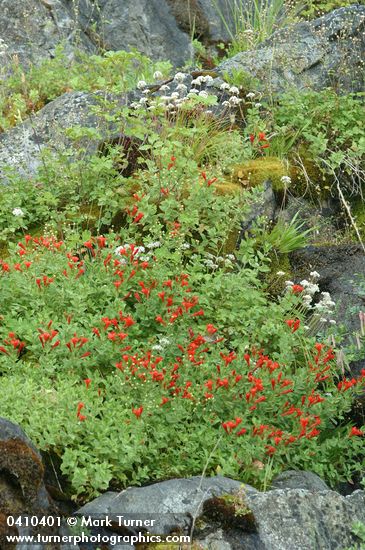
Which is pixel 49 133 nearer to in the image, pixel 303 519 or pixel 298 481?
pixel 298 481

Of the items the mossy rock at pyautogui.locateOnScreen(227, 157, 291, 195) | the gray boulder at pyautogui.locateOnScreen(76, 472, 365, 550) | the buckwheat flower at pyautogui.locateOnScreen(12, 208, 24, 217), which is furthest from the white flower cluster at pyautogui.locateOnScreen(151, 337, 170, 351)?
the mossy rock at pyautogui.locateOnScreen(227, 157, 291, 195)

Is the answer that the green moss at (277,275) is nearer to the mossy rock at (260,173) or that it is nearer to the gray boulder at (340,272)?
the gray boulder at (340,272)

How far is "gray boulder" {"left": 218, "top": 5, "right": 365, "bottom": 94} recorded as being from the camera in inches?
328

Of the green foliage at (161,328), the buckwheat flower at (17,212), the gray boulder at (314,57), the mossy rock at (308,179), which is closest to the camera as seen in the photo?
the green foliage at (161,328)

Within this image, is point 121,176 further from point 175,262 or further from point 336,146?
point 336,146

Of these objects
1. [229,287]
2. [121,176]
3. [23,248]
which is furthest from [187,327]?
[121,176]

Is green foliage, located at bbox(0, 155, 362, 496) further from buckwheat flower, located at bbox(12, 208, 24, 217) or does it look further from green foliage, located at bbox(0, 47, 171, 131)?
green foliage, located at bbox(0, 47, 171, 131)

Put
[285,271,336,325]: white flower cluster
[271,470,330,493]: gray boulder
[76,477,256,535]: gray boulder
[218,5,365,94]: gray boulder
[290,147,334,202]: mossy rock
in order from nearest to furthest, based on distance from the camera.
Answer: [76,477,256,535]: gray boulder, [271,470,330,493]: gray boulder, [285,271,336,325]: white flower cluster, [290,147,334,202]: mossy rock, [218,5,365,94]: gray boulder

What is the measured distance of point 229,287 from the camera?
5758 millimetres

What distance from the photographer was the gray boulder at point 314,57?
27.3ft

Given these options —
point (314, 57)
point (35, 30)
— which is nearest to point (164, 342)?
point (314, 57)

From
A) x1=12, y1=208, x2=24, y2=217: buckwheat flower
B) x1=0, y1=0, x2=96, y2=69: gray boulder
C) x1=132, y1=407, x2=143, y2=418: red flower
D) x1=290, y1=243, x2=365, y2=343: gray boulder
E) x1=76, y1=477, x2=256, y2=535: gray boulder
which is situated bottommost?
x1=290, y1=243, x2=365, y2=343: gray boulder

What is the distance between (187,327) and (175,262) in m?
0.59

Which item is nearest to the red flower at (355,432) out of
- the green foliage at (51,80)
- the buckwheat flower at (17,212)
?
the buckwheat flower at (17,212)
